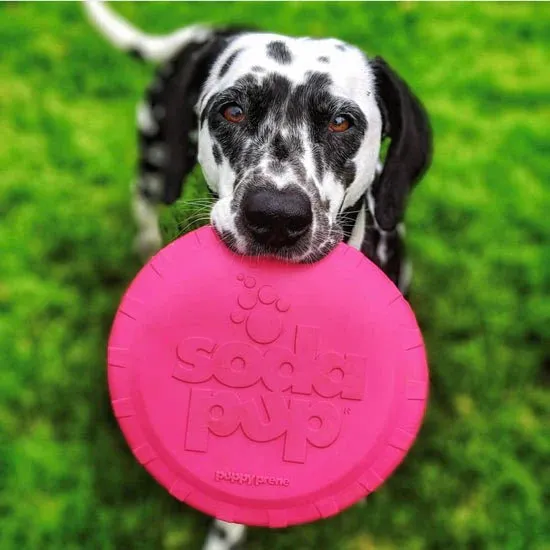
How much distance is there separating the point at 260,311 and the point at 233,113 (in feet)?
2.66

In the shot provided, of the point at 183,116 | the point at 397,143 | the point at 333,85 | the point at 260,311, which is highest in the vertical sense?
the point at 333,85

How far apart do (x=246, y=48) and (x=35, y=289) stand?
7.67 ft

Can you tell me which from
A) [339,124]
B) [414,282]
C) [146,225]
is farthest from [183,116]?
[414,282]

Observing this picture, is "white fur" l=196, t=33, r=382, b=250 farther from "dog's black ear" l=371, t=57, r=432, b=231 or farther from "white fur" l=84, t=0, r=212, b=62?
"white fur" l=84, t=0, r=212, b=62

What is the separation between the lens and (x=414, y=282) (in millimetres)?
4805

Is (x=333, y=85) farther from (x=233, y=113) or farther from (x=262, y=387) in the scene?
(x=262, y=387)

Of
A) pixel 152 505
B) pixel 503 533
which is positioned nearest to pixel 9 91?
pixel 152 505

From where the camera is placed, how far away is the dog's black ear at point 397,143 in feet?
10.5

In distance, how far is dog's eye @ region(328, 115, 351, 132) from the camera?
2936 millimetres

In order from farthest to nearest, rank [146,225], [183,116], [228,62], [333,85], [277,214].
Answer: [146,225]
[183,116]
[228,62]
[333,85]
[277,214]

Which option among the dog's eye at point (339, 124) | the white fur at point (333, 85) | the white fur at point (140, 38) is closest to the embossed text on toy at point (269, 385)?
the white fur at point (333, 85)

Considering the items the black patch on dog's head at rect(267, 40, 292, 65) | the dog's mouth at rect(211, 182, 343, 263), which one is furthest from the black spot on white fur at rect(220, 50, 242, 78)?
the dog's mouth at rect(211, 182, 343, 263)

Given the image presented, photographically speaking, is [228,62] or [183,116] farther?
[183,116]

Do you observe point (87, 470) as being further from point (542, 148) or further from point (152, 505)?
point (542, 148)
